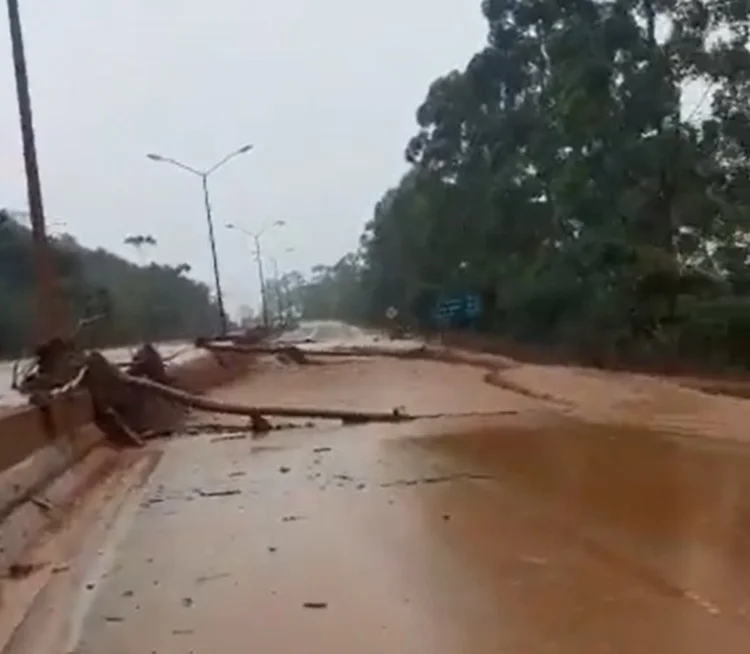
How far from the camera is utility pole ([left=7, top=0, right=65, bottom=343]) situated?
68.6 feet

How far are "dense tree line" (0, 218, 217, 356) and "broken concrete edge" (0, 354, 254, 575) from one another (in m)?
5.07

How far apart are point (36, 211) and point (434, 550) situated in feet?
46.4

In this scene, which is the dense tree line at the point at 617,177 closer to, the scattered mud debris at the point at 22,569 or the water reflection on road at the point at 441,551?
the water reflection on road at the point at 441,551

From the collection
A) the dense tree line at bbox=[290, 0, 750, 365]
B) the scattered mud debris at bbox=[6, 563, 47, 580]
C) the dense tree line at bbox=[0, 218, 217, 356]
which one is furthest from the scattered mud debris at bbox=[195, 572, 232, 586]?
the dense tree line at bbox=[290, 0, 750, 365]

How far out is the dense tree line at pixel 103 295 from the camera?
2541cm

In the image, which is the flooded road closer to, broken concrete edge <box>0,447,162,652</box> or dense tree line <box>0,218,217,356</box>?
broken concrete edge <box>0,447,162,652</box>

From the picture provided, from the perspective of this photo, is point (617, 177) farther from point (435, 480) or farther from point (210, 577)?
point (210, 577)

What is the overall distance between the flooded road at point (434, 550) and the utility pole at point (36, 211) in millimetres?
4805

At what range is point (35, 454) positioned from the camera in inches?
527

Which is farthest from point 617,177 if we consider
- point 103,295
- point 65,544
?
point 65,544

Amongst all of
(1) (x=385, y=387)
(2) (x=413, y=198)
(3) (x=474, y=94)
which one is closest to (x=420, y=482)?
(1) (x=385, y=387)

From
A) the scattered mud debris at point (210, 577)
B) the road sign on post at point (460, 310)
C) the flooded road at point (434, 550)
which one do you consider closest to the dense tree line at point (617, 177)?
the road sign on post at point (460, 310)

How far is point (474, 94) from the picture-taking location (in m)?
52.0

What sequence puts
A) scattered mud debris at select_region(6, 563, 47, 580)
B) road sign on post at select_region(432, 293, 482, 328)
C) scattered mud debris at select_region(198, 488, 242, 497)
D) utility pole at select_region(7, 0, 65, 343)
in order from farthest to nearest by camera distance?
road sign on post at select_region(432, 293, 482, 328) → utility pole at select_region(7, 0, 65, 343) → scattered mud debris at select_region(198, 488, 242, 497) → scattered mud debris at select_region(6, 563, 47, 580)
